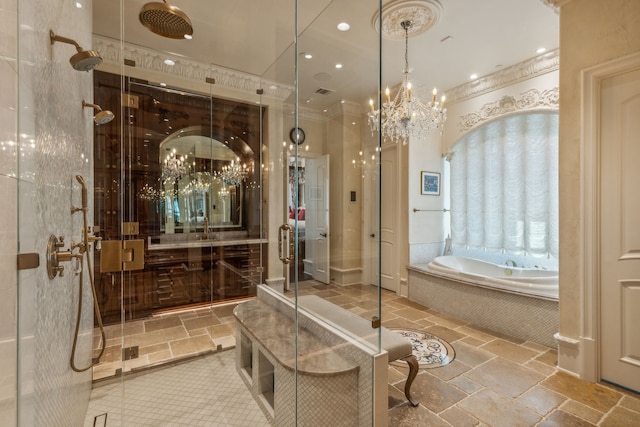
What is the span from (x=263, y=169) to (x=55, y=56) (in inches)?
110

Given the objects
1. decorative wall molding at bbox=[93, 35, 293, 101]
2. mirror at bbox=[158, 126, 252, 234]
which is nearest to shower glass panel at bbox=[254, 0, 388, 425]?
decorative wall molding at bbox=[93, 35, 293, 101]

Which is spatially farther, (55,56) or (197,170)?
(197,170)

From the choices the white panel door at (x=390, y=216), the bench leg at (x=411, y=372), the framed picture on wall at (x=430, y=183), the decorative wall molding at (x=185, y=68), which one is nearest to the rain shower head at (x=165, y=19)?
the decorative wall molding at (x=185, y=68)

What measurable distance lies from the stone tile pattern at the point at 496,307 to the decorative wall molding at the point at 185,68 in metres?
3.16

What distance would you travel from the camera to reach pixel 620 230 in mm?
2148

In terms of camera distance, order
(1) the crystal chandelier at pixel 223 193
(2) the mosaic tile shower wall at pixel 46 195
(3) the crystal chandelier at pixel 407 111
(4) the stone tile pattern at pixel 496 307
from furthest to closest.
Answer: (1) the crystal chandelier at pixel 223 193
(3) the crystal chandelier at pixel 407 111
(4) the stone tile pattern at pixel 496 307
(2) the mosaic tile shower wall at pixel 46 195

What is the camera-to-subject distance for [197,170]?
397 cm

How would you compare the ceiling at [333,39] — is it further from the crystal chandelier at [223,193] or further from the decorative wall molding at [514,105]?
the crystal chandelier at [223,193]

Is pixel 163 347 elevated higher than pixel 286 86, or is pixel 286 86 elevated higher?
pixel 286 86

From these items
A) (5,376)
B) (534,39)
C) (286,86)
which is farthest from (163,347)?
(534,39)

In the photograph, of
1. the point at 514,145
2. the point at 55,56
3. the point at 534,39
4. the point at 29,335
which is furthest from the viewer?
the point at 514,145

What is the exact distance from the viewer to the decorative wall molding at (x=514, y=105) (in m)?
3.44

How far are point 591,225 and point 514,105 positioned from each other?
223 centimetres

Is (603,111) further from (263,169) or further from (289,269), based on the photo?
(263,169)
